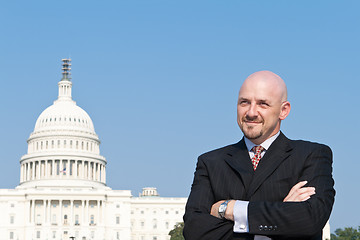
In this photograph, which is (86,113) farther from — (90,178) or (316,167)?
(316,167)

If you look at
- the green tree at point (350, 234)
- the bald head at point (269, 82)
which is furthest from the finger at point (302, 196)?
the green tree at point (350, 234)

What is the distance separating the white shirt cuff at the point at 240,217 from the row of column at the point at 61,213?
141381 mm

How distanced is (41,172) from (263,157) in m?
157

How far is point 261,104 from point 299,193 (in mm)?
959

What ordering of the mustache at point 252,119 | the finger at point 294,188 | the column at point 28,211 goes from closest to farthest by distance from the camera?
the finger at point 294,188
the mustache at point 252,119
the column at point 28,211

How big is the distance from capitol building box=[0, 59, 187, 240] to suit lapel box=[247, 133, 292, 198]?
14063 cm

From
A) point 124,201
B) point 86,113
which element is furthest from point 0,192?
point 86,113

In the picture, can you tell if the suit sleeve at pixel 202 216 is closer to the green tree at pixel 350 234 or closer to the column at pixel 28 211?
the green tree at pixel 350 234

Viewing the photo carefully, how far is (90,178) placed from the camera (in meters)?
163

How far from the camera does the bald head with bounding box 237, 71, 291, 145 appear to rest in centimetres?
704

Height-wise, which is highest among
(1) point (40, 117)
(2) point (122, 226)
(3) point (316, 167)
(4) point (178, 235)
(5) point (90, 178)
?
(1) point (40, 117)

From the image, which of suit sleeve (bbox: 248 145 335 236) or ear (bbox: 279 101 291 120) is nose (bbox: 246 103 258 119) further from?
suit sleeve (bbox: 248 145 335 236)

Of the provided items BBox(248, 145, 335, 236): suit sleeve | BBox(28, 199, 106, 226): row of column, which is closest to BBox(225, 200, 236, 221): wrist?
BBox(248, 145, 335, 236): suit sleeve

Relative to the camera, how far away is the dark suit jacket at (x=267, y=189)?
21.7 feet
